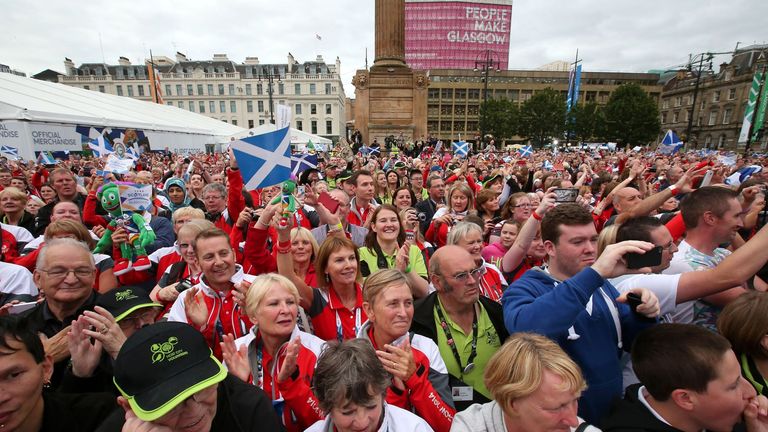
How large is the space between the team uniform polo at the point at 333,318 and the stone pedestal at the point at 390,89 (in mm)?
22187

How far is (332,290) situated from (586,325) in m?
1.94

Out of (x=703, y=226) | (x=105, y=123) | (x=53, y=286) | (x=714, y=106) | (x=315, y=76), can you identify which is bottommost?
(x=53, y=286)

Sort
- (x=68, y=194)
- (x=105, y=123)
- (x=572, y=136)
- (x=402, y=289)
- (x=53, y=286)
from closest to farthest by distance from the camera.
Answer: (x=402, y=289), (x=53, y=286), (x=68, y=194), (x=105, y=123), (x=572, y=136)

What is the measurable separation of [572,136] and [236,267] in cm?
6699

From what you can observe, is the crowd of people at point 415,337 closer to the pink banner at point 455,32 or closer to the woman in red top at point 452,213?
the woman in red top at point 452,213

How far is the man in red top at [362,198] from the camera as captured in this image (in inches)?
233

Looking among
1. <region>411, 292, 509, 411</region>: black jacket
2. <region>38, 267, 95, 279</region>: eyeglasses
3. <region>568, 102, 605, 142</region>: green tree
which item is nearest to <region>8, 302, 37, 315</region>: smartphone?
<region>38, 267, 95, 279</region>: eyeglasses

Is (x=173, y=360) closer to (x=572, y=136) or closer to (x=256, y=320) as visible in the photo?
(x=256, y=320)

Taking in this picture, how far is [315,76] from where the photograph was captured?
7775cm

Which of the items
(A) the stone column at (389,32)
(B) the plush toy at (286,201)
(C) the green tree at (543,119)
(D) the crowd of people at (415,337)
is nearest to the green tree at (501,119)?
(C) the green tree at (543,119)

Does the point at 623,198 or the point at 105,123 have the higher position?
the point at 105,123

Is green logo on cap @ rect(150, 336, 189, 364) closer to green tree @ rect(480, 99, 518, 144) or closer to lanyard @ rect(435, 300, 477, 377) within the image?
lanyard @ rect(435, 300, 477, 377)

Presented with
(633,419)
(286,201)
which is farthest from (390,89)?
(633,419)

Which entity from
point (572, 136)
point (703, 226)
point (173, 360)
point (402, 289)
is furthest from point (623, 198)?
point (572, 136)
